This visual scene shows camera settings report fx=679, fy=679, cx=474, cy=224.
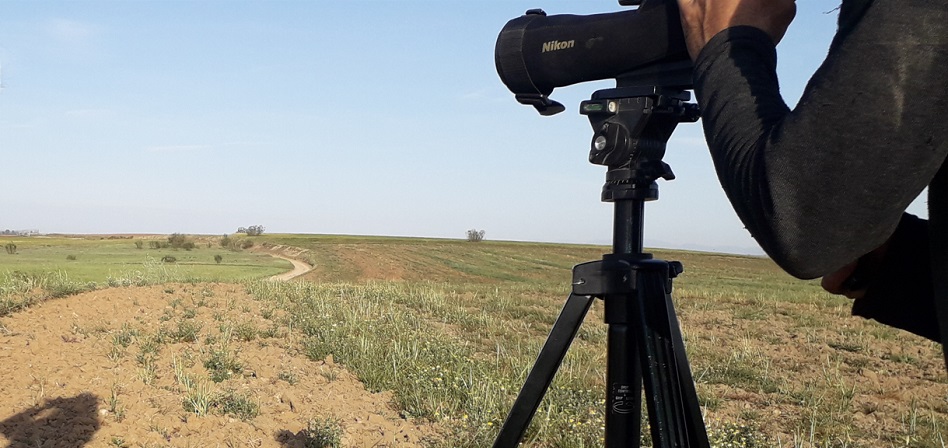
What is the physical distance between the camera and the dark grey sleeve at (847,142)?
778mm

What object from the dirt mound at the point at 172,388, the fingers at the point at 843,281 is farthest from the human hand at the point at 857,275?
the dirt mound at the point at 172,388

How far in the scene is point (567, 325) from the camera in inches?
61.1

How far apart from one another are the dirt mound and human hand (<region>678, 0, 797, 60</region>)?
106 inches

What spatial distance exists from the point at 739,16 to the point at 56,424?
3.88 m

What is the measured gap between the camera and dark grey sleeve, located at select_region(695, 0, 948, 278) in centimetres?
78

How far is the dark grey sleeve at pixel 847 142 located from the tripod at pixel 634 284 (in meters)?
0.51

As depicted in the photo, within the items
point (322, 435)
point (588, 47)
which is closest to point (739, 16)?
point (588, 47)

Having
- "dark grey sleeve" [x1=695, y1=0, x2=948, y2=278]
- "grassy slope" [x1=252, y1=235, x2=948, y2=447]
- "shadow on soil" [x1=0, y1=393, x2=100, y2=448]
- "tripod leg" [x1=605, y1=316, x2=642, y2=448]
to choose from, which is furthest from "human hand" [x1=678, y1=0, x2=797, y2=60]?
"shadow on soil" [x1=0, y1=393, x2=100, y2=448]

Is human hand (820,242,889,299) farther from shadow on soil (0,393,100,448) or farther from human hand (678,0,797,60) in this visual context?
shadow on soil (0,393,100,448)

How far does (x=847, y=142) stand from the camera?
0.81 metres

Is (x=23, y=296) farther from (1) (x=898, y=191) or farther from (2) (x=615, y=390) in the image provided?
(1) (x=898, y=191)

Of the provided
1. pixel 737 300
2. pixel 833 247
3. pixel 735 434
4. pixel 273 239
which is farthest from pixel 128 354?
pixel 273 239

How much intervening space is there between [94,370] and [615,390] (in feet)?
13.3

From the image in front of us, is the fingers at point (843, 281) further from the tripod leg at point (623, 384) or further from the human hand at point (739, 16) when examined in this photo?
the human hand at point (739, 16)
